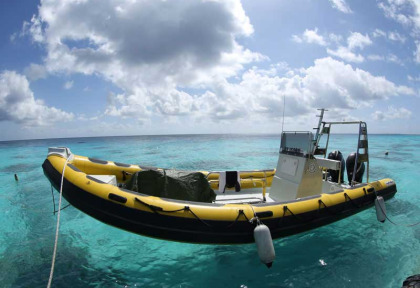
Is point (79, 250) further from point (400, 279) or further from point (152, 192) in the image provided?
point (400, 279)

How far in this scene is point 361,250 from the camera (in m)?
4.39

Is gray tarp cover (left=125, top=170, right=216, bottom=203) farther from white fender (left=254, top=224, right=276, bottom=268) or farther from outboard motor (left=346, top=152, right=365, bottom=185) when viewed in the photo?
outboard motor (left=346, top=152, right=365, bottom=185)

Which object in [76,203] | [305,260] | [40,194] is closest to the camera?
[76,203]

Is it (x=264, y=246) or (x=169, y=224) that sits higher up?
(x=169, y=224)

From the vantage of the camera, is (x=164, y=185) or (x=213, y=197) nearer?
(x=164, y=185)

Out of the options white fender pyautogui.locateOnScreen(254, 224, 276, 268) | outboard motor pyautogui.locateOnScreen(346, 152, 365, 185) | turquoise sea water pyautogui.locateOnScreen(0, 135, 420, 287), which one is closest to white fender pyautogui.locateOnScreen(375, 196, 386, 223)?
turquoise sea water pyautogui.locateOnScreen(0, 135, 420, 287)

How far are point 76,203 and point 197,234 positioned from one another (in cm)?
198

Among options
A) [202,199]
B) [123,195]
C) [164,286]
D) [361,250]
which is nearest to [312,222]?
[361,250]

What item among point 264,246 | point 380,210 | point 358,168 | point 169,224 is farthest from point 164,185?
point 358,168

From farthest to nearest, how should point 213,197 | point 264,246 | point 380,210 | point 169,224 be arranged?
point 380,210, point 213,197, point 169,224, point 264,246

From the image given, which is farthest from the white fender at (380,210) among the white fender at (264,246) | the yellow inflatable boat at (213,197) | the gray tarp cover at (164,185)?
the gray tarp cover at (164,185)

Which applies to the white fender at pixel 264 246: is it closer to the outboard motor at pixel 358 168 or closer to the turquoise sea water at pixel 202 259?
the turquoise sea water at pixel 202 259

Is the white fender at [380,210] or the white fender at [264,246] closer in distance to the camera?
the white fender at [264,246]

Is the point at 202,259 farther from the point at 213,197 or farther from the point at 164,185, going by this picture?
the point at 164,185
